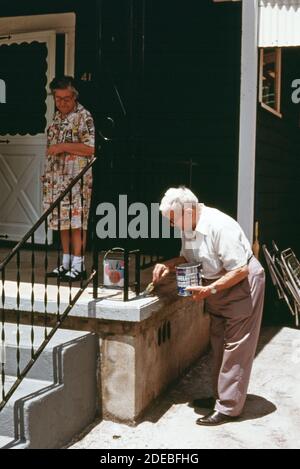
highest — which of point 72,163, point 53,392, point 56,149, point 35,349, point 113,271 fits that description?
point 56,149

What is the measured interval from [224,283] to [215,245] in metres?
0.25

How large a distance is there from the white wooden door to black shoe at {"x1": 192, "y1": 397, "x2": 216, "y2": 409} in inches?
124

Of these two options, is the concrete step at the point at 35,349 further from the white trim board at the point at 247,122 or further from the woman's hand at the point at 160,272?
the white trim board at the point at 247,122

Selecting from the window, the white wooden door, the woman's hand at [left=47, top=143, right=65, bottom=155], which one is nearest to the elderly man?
the woman's hand at [left=47, top=143, right=65, bottom=155]

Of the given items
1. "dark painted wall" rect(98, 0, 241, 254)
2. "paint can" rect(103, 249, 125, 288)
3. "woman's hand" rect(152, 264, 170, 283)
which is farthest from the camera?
"dark painted wall" rect(98, 0, 241, 254)

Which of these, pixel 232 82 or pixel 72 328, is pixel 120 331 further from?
pixel 232 82

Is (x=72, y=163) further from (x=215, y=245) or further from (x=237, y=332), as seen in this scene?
(x=237, y=332)

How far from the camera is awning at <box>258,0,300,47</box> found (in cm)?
511

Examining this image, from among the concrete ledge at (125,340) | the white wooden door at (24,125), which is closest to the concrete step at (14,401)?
the concrete ledge at (125,340)

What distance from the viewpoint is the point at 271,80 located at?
752 cm

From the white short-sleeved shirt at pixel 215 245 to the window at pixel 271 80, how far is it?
291 centimetres

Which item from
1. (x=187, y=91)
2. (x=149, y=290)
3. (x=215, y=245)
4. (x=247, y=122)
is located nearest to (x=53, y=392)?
(x=149, y=290)

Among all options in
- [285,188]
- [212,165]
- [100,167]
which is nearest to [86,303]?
[100,167]

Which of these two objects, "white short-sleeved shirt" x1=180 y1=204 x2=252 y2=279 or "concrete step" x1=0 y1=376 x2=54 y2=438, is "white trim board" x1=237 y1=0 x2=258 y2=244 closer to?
"white short-sleeved shirt" x1=180 y1=204 x2=252 y2=279
